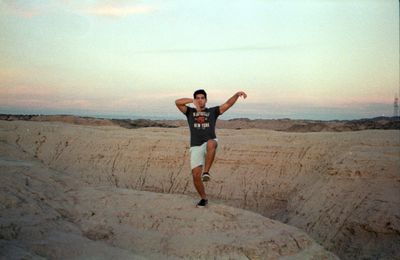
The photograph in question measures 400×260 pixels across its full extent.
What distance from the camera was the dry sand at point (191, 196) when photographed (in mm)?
6922

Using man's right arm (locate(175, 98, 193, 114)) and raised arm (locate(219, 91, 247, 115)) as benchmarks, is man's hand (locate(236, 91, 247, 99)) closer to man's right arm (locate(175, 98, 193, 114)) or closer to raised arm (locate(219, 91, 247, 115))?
raised arm (locate(219, 91, 247, 115))

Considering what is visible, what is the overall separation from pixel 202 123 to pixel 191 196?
4283 mm

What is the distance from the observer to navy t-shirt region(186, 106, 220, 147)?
781 centimetres

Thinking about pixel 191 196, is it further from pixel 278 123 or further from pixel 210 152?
pixel 278 123

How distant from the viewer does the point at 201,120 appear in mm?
7801

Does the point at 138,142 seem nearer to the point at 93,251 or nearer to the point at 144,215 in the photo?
the point at 144,215

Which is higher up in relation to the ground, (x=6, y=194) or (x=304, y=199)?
(x=6, y=194)

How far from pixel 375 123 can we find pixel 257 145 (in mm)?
18116

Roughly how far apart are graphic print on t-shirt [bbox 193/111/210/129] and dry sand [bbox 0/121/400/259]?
1.57 metres

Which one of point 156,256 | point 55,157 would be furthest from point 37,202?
point 55,157

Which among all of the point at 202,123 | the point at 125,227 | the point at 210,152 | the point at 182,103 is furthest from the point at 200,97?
the point at 125,227

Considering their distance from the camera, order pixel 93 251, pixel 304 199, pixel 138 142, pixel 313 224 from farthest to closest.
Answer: pixel 138 142, pixel 304 199, pixel 313 224, pixel 93 251

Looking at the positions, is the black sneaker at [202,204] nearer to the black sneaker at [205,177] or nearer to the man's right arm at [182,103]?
the black sneaker at [205,177]

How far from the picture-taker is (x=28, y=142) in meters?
19.8
